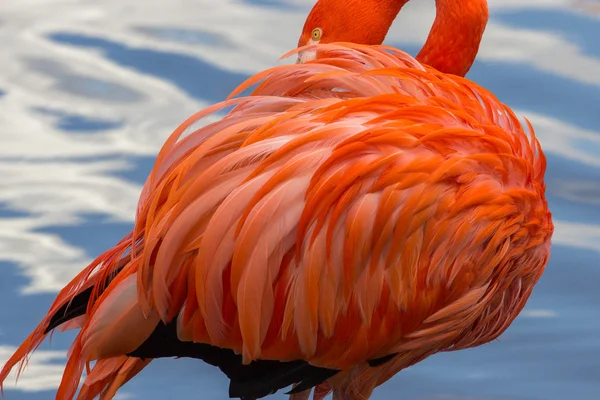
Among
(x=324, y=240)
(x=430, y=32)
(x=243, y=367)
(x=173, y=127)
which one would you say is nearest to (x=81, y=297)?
(x=243, y=367)

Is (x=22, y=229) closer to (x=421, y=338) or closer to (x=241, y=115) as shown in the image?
(x=241, y=115)

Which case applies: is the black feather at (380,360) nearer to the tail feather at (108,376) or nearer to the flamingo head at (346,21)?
the tail feather at (108,376)

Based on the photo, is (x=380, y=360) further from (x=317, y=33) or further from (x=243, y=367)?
(x=317, y=33)

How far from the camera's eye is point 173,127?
539 centimetres

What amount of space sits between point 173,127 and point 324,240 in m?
2.65

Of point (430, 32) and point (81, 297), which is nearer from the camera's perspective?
point (81, 297)

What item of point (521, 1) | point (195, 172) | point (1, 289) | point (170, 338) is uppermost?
point (521, 1)

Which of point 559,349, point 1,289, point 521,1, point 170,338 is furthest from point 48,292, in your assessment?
point 521,1

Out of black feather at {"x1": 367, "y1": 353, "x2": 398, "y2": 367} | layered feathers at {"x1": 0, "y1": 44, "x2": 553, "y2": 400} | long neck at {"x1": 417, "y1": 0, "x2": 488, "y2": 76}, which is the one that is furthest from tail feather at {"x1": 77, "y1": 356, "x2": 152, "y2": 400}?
long neck at {"x1": 417, "y1": 0, "x2": 488, "y2": 76}

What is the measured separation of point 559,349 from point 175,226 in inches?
73.5

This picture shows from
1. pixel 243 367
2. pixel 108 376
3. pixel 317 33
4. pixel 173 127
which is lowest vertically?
pixel 108 376

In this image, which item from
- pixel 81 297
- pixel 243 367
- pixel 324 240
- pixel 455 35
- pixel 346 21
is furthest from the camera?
pixel 346 21

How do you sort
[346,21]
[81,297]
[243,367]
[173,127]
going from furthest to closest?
[173,127], [346,21], [81,297], [243,367]

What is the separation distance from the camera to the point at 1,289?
Answer: 439 centimetres
